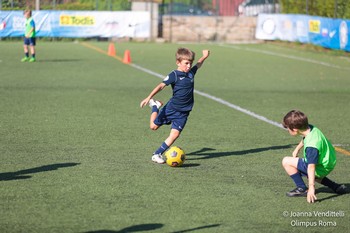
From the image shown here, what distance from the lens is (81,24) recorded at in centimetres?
3922

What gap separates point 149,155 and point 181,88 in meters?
1.01

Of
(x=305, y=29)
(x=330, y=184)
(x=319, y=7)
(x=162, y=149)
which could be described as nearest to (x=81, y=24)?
(x=305, y=29)

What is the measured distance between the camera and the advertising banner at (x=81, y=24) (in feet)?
124

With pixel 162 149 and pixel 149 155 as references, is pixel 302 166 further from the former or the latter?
pixel 149 155

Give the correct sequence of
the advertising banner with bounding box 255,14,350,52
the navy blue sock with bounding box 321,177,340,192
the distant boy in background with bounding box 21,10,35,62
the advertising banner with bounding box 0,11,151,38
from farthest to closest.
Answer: the advertising banner with bounding box 0,11,151,38, the advertising banner with bounding box 255,14,350,52, the distant boy in background with bounding box 21,10,35,62, the navy blue sock with bounding box 321,177,340,192

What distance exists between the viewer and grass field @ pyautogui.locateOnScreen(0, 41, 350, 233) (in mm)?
7137

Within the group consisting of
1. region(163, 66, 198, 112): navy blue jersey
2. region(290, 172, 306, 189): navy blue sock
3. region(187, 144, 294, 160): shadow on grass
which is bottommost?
region(187, 144, 294, 160): shadow on grass

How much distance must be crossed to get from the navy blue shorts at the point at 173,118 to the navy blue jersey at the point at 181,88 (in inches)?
2.4

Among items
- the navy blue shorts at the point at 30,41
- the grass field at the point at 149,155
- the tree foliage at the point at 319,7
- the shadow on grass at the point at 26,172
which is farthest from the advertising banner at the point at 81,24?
the shadow on grass at the point at 26,172

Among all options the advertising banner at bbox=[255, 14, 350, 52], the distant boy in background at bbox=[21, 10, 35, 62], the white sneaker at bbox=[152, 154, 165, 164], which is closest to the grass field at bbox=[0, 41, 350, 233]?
the white sneaker at bbox=[152, 154, 165, 164]

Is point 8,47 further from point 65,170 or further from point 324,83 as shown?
point 65,170

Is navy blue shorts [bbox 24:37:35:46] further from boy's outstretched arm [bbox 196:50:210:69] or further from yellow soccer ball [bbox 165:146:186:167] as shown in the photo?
yellow soccer ball [bbox 165:146:186:167]

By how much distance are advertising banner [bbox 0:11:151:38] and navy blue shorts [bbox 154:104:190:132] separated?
28671 millimetres

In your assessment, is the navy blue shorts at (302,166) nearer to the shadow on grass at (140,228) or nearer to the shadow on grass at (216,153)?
the shadow on grass at (140,228)
